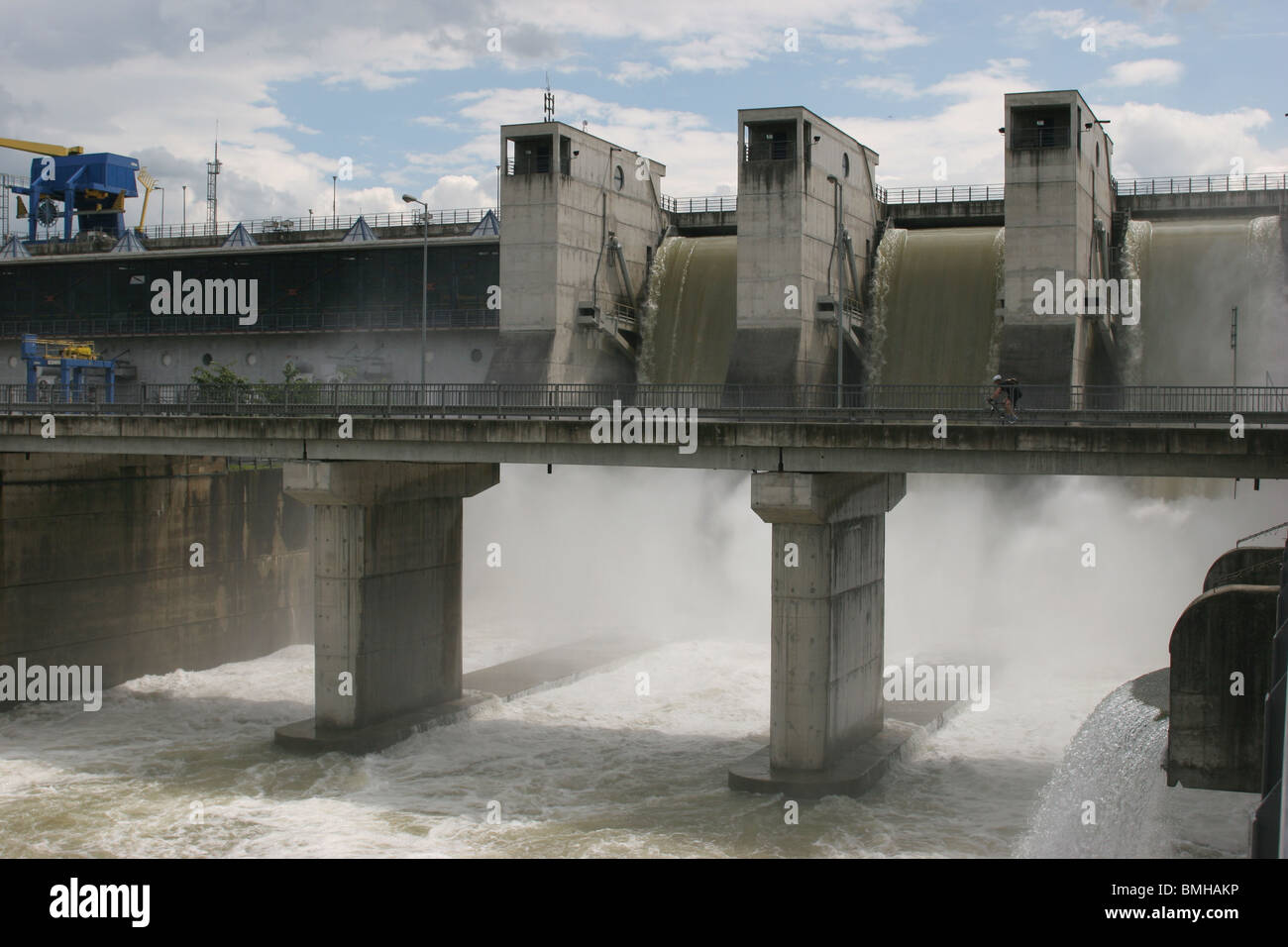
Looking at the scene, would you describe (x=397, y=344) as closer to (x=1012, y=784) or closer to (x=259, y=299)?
(x=259, y=299)

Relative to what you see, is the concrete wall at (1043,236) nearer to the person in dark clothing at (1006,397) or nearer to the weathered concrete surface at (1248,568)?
the person in dark clothing at (1006,397)

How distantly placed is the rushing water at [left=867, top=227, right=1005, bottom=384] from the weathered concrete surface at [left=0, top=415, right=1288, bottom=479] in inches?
288

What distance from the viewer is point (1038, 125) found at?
32.6 m

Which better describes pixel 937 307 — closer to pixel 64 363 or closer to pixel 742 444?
pixel 742 444

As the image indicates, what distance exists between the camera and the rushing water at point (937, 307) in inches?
1372

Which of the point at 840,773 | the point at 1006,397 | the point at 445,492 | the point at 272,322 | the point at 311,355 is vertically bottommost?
the point at 840,773

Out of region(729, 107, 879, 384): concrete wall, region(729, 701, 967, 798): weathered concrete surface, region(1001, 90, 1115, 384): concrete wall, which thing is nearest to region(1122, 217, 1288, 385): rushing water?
region(1001, 90, 1115, 384): concrete wall

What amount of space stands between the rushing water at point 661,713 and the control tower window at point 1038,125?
569 inches

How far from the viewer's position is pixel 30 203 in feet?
199

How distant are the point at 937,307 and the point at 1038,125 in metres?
5.65

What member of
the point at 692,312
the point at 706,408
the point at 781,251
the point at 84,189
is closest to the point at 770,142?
the point at 781,251

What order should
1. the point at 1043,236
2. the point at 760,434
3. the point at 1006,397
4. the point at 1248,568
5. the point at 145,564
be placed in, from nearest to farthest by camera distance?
the point at 1248,568 → the point at 1006,397 → the point at 760,434 → the point at 1043,236 → the point at 145,564

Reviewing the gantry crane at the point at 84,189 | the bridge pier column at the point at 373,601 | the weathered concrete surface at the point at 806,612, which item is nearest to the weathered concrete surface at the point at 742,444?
the weathered concrete surface at the point at 806,612

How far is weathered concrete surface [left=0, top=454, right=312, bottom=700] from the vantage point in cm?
3650
